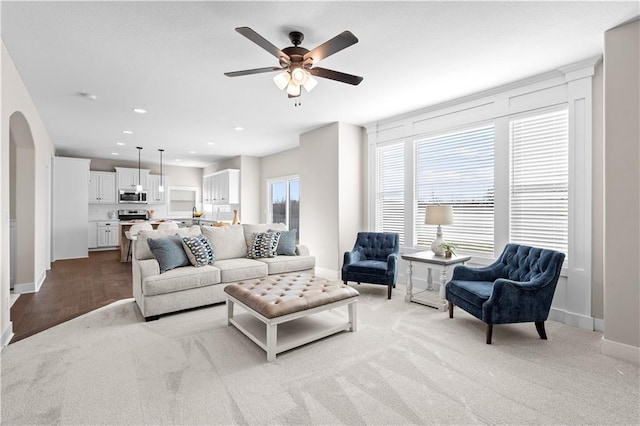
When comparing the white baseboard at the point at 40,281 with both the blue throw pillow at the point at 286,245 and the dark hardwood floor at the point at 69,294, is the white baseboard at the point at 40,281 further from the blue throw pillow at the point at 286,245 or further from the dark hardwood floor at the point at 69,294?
the blue throw pillow at the point at 286,245

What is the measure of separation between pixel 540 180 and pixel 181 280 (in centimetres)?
409

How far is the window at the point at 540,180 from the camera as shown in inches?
133

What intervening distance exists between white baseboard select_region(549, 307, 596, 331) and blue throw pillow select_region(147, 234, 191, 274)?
417cm

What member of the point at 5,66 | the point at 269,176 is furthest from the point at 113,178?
the point at 5,66

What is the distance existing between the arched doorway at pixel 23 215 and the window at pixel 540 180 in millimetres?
6194

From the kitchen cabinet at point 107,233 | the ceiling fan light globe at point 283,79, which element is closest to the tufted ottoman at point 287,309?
the ceiling fan light globe at point 283,79

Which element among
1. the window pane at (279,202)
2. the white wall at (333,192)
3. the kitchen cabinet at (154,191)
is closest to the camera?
the white wall at (333,192)

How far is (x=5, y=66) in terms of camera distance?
287 centimetres

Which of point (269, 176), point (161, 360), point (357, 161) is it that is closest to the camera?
point (161, 360)

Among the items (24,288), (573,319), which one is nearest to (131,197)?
(24,288)

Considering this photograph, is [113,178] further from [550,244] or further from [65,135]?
[550,244]

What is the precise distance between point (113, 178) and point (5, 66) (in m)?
6.78

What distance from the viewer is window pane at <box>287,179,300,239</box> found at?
7.69 meters

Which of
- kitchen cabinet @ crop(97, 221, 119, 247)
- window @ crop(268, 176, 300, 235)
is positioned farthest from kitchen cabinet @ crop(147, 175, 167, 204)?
window @ crop(268, 176, 300, 235)
